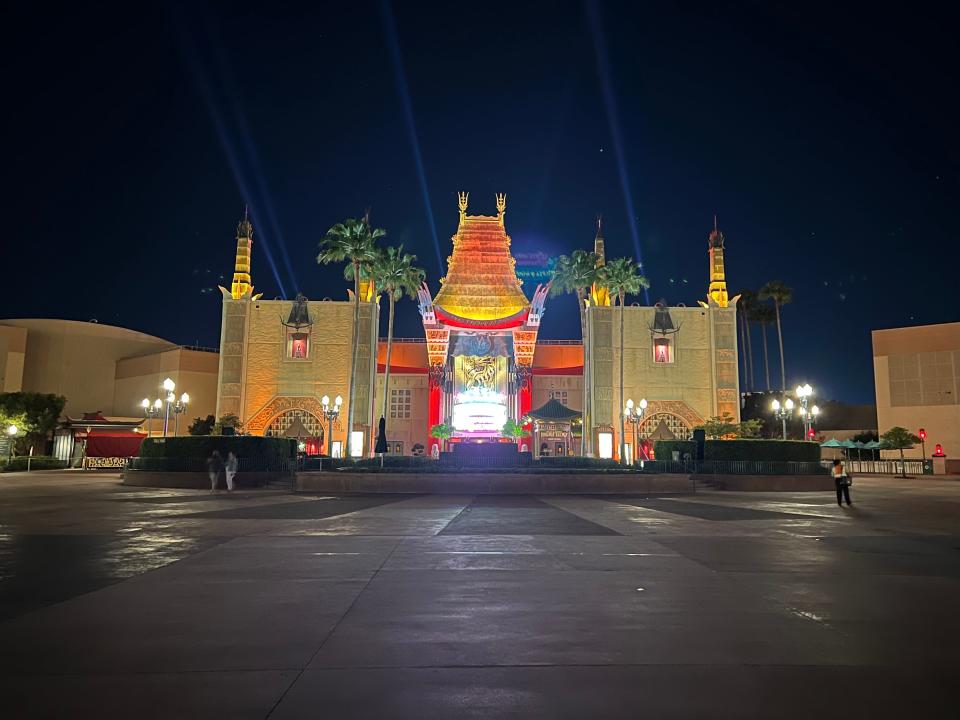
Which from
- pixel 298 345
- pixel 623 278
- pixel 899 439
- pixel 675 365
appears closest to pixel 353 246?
pixel 298 345

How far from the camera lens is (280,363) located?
53531mm

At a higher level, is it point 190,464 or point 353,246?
point 353,246

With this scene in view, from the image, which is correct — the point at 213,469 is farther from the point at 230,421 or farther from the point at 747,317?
the point at 747,317

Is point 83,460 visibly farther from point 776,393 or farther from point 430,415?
point 776,393

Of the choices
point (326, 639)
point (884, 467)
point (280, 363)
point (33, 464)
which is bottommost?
point (326, 639)

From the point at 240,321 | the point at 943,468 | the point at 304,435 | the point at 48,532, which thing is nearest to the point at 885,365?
the point at 943,468

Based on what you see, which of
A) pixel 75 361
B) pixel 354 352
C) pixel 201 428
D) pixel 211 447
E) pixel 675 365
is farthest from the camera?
pixel 75 361

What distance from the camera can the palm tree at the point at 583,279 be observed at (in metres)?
53.4

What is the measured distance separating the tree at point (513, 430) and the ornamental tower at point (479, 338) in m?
1.39

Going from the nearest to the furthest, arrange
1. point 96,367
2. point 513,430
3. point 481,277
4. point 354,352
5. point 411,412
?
point 354,352, point 513,430, point 481,277, point 411,412, point 96,367

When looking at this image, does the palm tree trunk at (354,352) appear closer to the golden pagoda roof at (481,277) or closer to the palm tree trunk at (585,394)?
the golden pagoda roof at (481,277)

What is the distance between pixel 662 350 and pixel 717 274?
28.3ft

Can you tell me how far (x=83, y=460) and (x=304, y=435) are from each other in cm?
1739

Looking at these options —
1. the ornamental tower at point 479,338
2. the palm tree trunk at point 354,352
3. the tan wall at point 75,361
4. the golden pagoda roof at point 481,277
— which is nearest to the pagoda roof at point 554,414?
the ornamental tower at point 479,338
